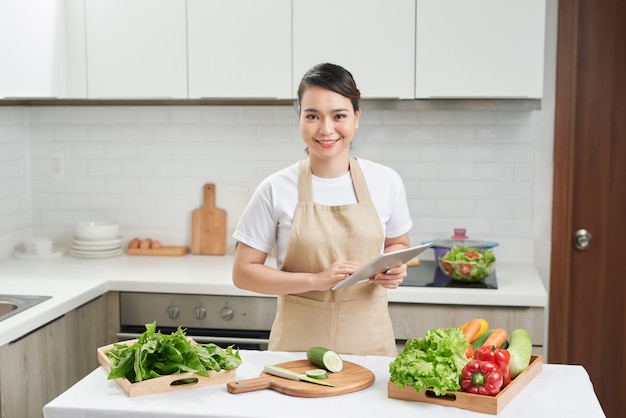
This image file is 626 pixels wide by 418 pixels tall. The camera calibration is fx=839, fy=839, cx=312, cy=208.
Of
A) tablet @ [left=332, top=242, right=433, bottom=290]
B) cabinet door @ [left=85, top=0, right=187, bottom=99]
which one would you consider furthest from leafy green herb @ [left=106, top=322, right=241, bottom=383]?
cabinet door @ [left=85, top=0, right=187, bottom=99]

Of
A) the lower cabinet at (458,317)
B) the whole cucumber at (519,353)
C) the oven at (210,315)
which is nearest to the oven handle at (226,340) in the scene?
the oven at (210,315)

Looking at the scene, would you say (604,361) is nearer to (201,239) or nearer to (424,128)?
(424,128)

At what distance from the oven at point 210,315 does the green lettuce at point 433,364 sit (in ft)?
4.90

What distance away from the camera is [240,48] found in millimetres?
A: 3715

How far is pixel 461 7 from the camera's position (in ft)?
11.7

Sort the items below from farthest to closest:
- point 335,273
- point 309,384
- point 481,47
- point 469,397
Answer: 1. point 481,47
2. point 335,273
3. point 309,384
4. point 469,397

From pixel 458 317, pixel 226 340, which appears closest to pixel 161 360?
pixel 226 340

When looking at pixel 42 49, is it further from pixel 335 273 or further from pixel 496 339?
pixel 496 339

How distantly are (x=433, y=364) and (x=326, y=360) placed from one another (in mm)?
342

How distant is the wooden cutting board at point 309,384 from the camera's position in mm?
2133

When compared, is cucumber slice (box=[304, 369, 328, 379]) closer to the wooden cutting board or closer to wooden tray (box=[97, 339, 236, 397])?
the wooden cutting board

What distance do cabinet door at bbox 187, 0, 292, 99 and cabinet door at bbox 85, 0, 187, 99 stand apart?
7 cm

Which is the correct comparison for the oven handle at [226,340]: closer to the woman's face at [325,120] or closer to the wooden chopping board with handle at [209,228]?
the wooden chopping board with handle at [209,228]

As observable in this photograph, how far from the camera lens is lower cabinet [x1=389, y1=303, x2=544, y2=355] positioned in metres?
3.41
